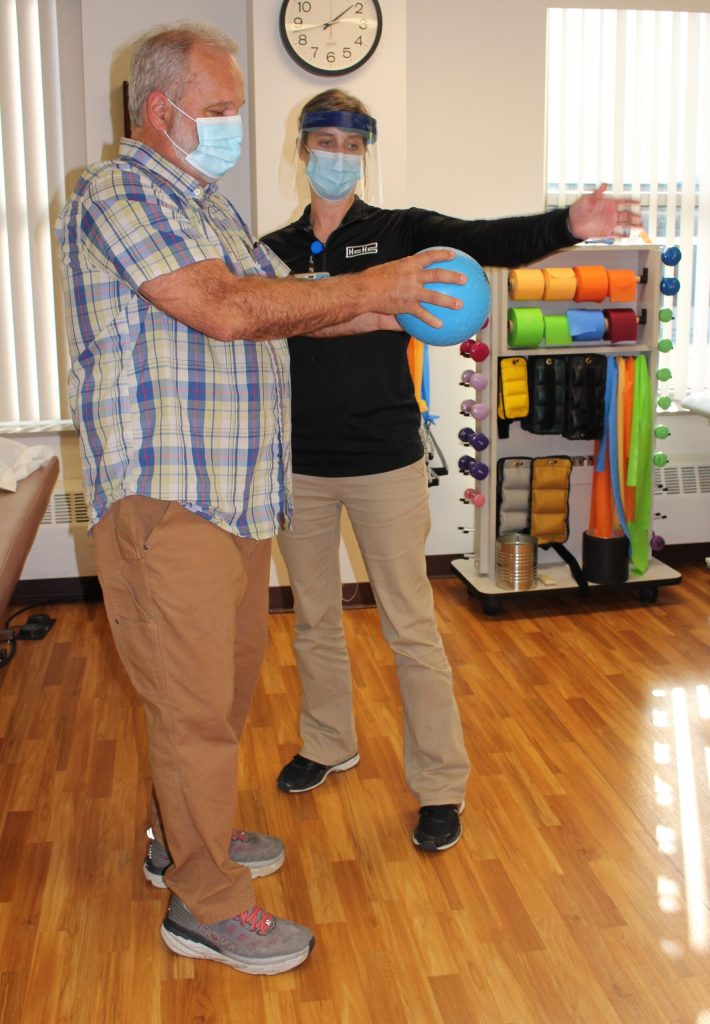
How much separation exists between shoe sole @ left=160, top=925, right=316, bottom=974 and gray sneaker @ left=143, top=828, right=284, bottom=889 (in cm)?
20

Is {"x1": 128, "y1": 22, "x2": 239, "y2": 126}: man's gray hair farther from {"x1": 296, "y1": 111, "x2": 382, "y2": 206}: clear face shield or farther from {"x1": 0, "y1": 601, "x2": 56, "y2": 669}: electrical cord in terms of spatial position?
{"x1": 0, "y1": 601, "x2": 56, "y2": 669}: electrical cord

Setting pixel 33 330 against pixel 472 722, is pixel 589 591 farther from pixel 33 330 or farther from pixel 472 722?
pixel 33 330

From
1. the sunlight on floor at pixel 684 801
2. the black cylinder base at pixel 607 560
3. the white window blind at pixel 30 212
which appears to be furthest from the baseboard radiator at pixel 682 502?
the white window blind at pixel 30 212

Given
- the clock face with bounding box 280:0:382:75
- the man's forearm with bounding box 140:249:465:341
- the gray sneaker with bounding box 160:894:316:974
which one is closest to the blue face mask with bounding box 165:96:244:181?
the man's forearm with bounding box 140:249:465:341

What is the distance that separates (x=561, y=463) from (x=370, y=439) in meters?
1.78

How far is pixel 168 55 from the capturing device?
1632 mm

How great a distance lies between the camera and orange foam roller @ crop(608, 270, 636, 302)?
143 inches

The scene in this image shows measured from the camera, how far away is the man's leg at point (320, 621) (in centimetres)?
228

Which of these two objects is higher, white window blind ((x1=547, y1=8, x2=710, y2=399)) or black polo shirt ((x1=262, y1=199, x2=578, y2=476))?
white window blind ((x1=547, y1=8, x2=710, y2=399))

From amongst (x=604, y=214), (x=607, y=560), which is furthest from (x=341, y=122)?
(x=607, y=560)

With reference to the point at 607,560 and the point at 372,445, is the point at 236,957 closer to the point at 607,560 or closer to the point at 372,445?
the point at 372,445

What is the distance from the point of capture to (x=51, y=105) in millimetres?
3736

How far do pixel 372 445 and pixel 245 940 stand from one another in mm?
987

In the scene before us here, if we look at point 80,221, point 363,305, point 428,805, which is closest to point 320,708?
point 428,805
